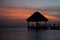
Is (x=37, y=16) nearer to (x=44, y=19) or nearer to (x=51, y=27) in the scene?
(x=44, y=19)

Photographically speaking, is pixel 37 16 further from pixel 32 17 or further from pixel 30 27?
pixel 30 27

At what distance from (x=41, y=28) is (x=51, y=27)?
3.74m

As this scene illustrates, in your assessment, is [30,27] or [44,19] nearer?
[44,19]

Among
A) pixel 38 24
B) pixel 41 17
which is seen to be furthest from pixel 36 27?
pixel 41 17

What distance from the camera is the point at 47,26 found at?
168 ft

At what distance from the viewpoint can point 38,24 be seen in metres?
51.7

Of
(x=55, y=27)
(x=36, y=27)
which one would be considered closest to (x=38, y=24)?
(x=36, y=27)

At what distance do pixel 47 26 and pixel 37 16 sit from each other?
4205mm

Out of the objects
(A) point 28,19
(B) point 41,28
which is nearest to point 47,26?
(B) point 41,28

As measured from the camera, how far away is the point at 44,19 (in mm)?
48281

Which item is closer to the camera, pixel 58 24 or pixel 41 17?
pixel 41 17

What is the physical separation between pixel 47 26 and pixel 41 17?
3.85 m

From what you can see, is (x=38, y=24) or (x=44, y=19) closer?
(x=44, y=19)

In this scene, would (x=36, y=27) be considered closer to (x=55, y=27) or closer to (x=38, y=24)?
(x=38, y=24)
